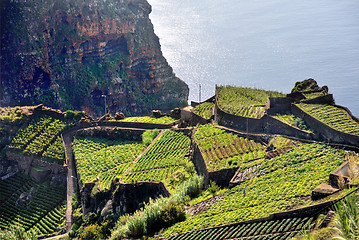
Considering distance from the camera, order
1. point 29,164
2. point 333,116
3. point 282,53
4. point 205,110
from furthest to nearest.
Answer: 1. point 282,53
2. point 29,164
3. point 205,110
4. point 333,116

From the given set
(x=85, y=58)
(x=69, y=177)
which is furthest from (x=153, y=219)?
(x=85, y=58)

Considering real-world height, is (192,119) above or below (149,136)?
above

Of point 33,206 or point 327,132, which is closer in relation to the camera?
point 327,132

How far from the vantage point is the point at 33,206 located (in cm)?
6103

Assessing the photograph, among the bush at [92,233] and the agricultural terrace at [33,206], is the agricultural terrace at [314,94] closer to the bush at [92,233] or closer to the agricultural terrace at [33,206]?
the bush at [92,233]

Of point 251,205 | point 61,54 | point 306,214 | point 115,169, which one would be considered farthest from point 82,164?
point 61,54

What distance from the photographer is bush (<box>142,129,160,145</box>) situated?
6272 cm

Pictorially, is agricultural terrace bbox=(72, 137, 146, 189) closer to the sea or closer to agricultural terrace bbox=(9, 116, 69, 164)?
agricultural terrace bbox=(9, 116, 69, 164)

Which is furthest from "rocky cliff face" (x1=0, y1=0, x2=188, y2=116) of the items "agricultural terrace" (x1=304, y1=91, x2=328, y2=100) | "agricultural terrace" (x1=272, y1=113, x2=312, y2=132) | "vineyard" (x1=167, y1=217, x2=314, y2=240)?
"vineyard" (x1=167, y1=217, x2=314, y2=240)

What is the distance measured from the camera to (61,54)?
425ft

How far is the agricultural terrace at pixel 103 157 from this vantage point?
57250mm

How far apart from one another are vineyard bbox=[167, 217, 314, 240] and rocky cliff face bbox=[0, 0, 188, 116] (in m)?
76.5

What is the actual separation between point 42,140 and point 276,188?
43443 millimetres

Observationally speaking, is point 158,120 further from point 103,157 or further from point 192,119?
point 103,157
